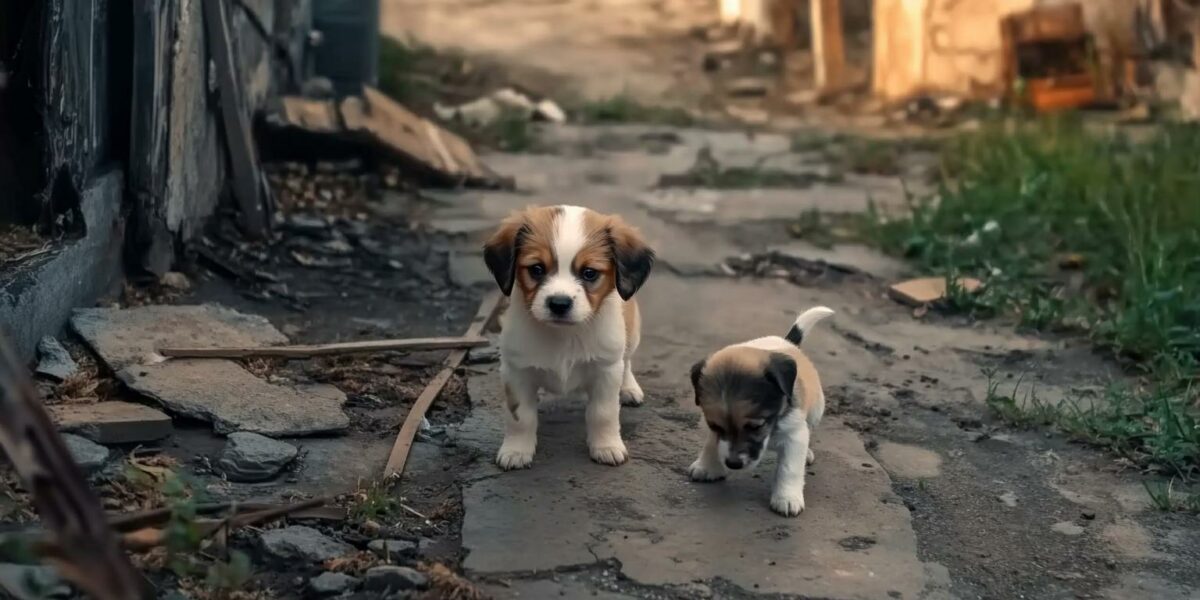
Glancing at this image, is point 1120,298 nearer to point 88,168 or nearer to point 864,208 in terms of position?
point 864,208

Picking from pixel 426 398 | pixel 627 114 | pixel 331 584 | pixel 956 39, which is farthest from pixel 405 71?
pixel 331 584

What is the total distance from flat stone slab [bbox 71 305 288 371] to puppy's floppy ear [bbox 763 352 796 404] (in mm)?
2123

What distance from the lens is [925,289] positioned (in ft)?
21.2

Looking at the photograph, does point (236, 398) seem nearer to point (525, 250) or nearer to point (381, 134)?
point (525, 250)

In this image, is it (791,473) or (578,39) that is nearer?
(791,473)

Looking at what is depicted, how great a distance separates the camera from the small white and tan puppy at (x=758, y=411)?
376 centimetres

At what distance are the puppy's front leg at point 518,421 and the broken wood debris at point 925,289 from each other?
2723mm

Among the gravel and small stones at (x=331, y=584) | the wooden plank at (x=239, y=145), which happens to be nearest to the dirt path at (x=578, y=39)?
the wooden plank at (x=239, y=145)

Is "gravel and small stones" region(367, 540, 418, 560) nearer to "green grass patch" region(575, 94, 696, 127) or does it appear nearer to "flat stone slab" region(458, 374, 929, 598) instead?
"flat stone slab" region(458, 374, 929, 598)

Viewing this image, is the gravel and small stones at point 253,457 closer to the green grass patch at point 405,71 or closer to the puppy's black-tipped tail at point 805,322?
the puppy's black-tipped tail at point 805,322

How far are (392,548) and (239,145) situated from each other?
3644 mm

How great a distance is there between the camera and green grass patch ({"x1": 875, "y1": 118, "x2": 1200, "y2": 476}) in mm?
4895

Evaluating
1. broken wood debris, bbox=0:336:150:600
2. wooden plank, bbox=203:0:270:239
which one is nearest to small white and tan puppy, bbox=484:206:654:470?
broken wood debris, bbox=0:336:150:600

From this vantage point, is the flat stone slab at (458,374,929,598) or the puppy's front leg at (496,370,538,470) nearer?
Result: the flat stone slab at (458,374,929,598)
